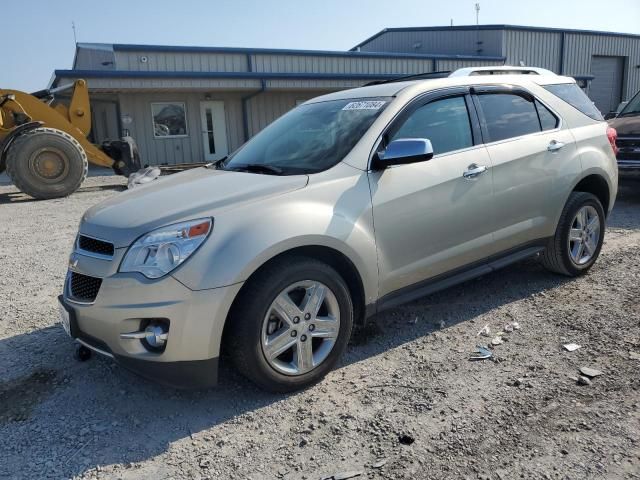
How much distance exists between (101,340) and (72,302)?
335 mm

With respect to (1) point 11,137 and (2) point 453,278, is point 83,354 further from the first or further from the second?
(1) point 11,137

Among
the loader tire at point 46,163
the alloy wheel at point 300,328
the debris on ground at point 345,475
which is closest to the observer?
the debris on ground at point 345,475

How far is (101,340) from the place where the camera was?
9.78 feet

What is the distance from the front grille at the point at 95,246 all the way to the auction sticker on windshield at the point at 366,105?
1967mm

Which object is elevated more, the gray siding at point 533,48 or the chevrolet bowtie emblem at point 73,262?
the gray siding at point 533,48

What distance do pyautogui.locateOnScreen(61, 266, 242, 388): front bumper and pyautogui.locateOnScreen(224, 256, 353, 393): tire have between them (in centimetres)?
12

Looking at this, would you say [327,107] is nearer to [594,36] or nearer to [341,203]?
[341,203]

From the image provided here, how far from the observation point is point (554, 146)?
179 inches

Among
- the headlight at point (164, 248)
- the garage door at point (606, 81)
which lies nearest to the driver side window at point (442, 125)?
the headlight at point (164, 248)

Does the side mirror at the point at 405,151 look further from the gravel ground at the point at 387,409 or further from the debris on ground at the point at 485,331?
the debris on ground at the point at 485,331

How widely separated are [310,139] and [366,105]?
1.53ft

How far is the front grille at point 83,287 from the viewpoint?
3.00 m

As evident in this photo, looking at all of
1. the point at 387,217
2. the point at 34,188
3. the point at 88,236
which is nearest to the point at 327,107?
the point at 387,217

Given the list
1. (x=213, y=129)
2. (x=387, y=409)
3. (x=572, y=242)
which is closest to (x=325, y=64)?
(x=213, y=129)
